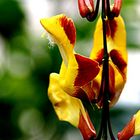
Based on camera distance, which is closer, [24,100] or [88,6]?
[88,6]

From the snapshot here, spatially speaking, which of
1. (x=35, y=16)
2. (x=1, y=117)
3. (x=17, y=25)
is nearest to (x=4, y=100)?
(x=1, y=117)

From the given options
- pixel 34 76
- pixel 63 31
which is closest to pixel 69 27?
pixel 63 31

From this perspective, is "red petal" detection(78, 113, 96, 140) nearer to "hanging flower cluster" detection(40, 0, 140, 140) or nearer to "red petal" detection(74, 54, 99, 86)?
"hanging flower cluster" detection(40, 0, 140, 140)

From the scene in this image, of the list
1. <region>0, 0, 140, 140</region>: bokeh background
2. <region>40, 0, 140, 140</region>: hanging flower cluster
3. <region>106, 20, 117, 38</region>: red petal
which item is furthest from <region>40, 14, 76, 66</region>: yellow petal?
<region>0, 0, 140, 140</region>: bokeh background

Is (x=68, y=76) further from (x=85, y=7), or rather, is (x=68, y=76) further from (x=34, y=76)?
(x=34, y=76)

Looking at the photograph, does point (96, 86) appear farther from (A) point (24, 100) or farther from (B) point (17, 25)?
(B) point (17, 25)

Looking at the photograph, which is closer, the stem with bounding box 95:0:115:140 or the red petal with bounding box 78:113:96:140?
the stem with bounding box 95:0:115:140

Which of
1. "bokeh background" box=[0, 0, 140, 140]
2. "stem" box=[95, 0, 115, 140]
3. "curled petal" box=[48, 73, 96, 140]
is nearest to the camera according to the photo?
"stem" box=[95, 0, 115, 140]
